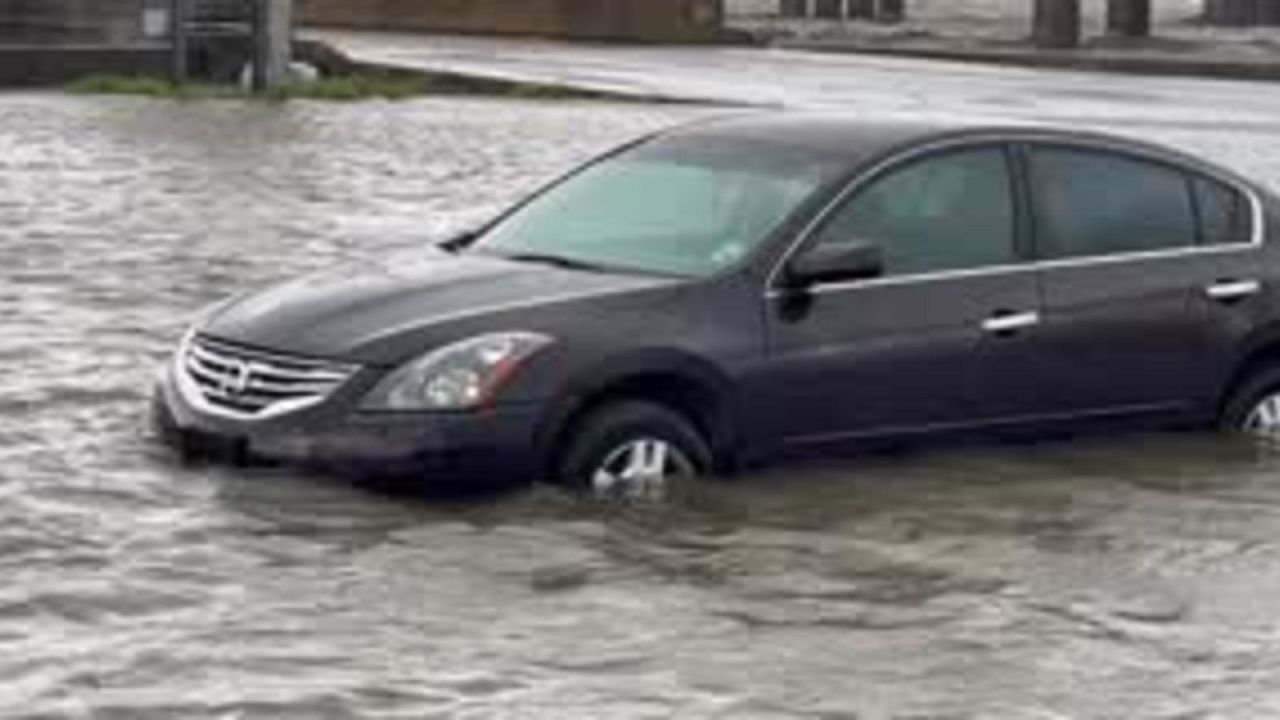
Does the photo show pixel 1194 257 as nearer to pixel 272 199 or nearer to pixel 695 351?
pixel 695 351

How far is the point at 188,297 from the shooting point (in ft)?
53.1

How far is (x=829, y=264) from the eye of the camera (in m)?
11.1

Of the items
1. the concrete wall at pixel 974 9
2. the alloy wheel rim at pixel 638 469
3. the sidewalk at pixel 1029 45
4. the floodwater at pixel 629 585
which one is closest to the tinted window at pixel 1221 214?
the floodwater at pixel 629 585

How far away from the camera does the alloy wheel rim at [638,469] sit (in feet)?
35.3

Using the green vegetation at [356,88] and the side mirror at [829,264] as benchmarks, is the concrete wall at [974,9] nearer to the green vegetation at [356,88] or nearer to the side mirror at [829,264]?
the green vegetation at [356,88]

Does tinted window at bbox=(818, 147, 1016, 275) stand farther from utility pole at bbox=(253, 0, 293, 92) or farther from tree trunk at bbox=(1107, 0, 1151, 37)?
tree trunk at bbox=(1107, 0, 1151, 37)

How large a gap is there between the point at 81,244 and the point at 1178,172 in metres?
7.96

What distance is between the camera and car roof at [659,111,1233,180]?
460 inches

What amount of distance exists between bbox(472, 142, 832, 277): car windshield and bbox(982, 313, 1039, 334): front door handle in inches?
32.7

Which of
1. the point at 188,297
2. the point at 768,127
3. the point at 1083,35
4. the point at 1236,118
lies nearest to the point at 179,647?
the point at 768,127

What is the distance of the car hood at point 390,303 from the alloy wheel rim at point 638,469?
1.77ft

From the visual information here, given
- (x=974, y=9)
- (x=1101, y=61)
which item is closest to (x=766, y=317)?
(x=1101, y=61)

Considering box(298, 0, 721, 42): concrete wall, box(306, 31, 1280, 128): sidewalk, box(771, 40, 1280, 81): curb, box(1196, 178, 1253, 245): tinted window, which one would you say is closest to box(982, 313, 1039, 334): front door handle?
box(1196, 178, 1253, 245): tinted window

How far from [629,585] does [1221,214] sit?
3972 mm
